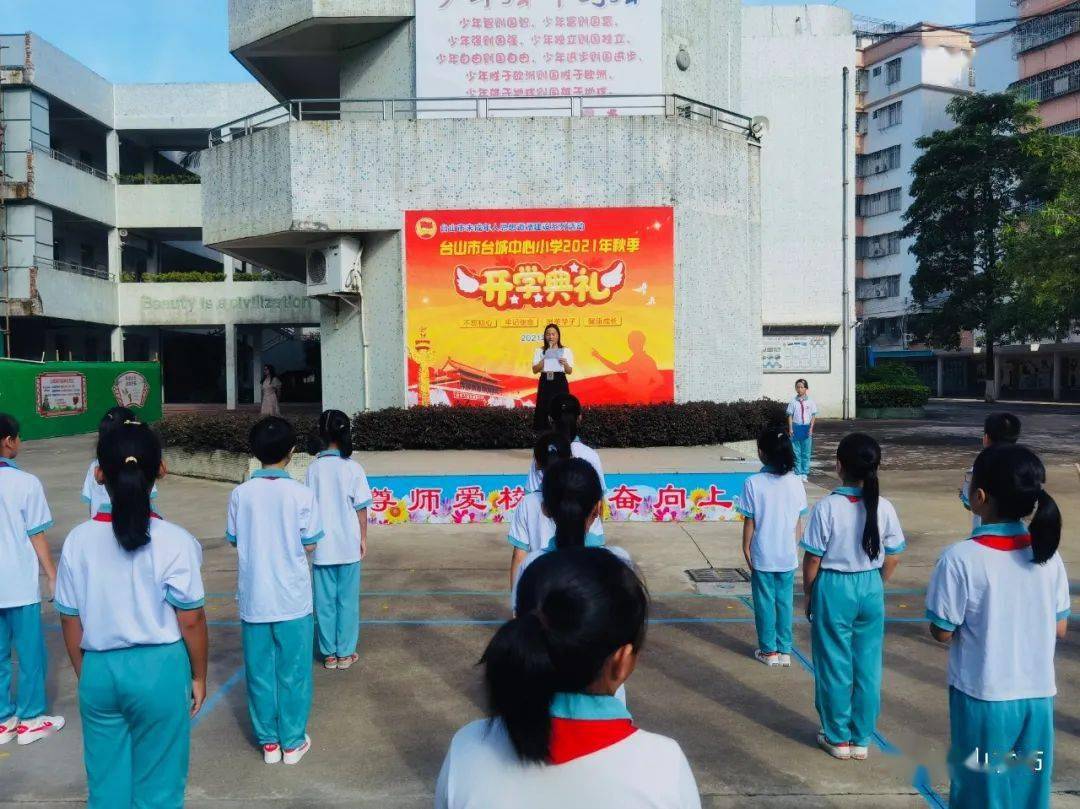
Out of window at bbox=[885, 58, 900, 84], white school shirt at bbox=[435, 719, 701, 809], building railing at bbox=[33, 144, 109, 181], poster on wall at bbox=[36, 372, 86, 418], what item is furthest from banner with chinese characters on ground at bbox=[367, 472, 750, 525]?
window at bbox=[885, 58, 900, 84]

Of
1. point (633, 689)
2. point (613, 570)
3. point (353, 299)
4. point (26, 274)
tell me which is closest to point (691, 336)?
point (353, 299)

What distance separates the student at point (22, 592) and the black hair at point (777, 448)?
4086 mm

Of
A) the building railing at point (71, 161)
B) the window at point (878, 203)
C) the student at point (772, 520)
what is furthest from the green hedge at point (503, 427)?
the window at point (878, 203)

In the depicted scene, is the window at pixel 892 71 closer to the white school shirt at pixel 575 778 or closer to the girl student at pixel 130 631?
the girl student at pixel 130 631

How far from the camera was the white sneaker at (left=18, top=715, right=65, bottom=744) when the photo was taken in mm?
4648

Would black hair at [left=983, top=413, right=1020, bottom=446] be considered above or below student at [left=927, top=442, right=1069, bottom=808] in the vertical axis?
above

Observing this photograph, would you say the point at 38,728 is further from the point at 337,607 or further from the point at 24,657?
the point at 337,607

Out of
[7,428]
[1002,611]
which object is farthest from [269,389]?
[1002,611]

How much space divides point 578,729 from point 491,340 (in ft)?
43.6

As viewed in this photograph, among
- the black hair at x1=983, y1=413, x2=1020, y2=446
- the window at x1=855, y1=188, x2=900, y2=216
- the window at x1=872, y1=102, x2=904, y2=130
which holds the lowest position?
the black hair at x1=983, y1=413, x2=1020, y2=446

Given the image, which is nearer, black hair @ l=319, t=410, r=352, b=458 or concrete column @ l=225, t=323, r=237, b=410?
black hair @ l=319, t=410, r=352, b=458

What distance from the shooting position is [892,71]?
170ft

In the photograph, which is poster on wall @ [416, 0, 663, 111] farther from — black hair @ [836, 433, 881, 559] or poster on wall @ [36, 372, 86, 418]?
poster on wall @ [36, 372, 86, 418]

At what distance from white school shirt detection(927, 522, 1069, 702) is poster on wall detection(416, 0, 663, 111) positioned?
42.5 feet
